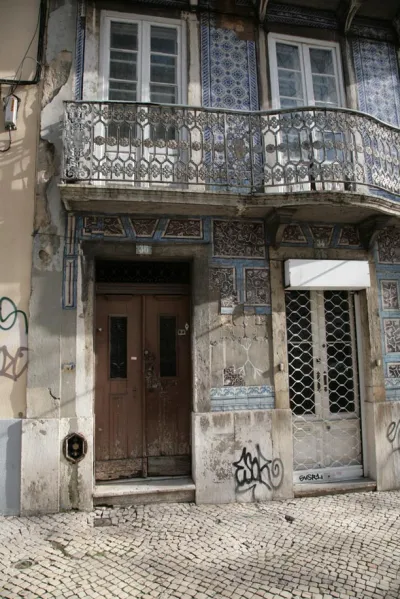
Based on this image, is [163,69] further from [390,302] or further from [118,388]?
[390,302]

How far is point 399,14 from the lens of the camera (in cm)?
659

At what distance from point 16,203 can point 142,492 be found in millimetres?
3941

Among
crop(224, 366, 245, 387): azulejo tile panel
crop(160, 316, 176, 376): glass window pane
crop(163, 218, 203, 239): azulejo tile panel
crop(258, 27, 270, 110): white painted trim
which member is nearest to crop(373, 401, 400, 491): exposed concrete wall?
crop(224, 366, 245, 387): azulejo tile panel

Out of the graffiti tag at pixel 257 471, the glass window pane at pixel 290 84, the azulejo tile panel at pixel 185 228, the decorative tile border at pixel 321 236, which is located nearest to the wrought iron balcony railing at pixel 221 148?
the azulejo tile panel at pixel 185 228

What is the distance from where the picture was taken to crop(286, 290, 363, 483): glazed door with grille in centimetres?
578

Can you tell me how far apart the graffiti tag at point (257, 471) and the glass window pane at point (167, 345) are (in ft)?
4.81

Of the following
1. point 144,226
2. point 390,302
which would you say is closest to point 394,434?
point 390,302

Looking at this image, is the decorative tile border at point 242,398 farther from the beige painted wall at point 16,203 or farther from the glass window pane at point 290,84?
the glass window pane at point 290,84

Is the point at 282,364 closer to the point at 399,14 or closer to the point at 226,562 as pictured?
the point at 226,562

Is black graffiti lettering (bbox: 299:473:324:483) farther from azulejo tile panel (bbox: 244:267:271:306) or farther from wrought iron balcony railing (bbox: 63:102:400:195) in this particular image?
wrought iron balcony railing (bbox: 63:102:400:195)

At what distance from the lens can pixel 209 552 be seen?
4.00 metres

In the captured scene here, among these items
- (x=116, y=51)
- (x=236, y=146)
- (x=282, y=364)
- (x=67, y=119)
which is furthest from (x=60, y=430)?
(x=116, y=51)

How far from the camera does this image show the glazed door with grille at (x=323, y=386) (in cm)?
578

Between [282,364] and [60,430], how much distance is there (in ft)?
9.58
